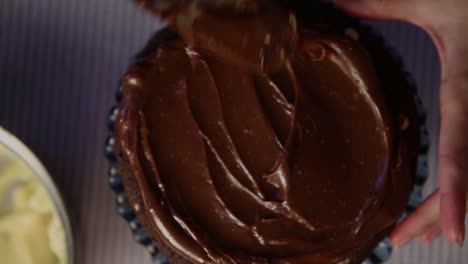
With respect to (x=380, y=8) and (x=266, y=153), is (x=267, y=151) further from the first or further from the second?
(x=380, y=8)

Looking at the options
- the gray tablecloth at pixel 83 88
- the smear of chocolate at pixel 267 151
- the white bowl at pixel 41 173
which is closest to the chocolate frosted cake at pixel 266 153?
the smear of chocolate at pixel 267 151

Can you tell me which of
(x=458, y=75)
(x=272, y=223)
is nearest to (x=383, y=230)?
(x=272, y=223)

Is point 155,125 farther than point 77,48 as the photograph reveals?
No

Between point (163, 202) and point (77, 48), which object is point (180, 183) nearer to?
point (163, 202)

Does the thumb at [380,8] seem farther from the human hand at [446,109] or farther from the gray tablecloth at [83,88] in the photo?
the gray tablecloth at [83,88]

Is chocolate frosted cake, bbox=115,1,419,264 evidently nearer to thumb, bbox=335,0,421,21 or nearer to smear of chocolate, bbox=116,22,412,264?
smear of chocolate, bbox=116,22,412,264

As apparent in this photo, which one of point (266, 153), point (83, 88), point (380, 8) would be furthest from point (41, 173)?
point (380, 8)
